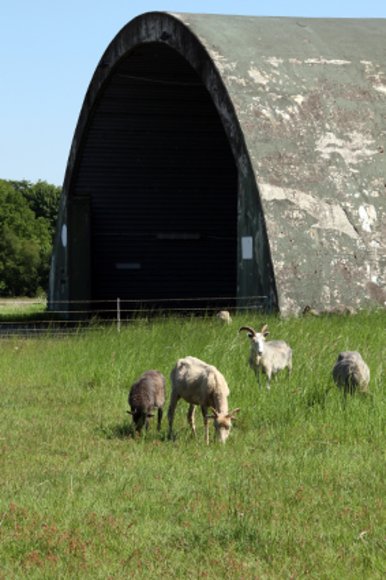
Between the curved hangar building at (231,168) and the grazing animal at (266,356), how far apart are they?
25.7ft

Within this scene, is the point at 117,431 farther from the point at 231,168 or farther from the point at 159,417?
the point at 231,168

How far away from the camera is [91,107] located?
3225cm

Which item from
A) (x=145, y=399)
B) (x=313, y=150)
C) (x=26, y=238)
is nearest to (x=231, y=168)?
(x=313, y=150)

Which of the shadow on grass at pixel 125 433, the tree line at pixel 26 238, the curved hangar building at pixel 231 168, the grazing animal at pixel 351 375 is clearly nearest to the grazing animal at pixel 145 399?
the shadow on grass at pixel 125 433

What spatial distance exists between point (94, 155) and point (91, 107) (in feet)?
6.19

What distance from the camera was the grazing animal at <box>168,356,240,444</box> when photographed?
1078 cm

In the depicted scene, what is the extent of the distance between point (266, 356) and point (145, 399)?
2.71 m

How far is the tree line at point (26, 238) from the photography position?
7819 cm

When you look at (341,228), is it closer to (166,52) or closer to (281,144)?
(281,144)

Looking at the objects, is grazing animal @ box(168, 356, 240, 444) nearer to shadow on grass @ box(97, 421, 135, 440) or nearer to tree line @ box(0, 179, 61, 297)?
shadow on grass @ box(97, 421, 135, 440)

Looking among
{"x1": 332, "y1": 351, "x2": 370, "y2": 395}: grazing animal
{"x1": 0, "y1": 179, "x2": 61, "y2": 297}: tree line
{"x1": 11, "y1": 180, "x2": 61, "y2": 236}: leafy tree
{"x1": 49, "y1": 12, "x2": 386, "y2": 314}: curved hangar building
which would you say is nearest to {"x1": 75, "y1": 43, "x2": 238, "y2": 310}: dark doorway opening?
{"x1": 49, "y1": 12, "x2": 386, "y2": 314}: curved hangar building

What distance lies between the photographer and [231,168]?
34438mm

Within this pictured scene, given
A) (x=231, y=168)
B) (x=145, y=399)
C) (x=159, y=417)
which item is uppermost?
(x=231, y=168)

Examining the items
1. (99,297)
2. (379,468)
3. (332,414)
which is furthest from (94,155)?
(379,468)
